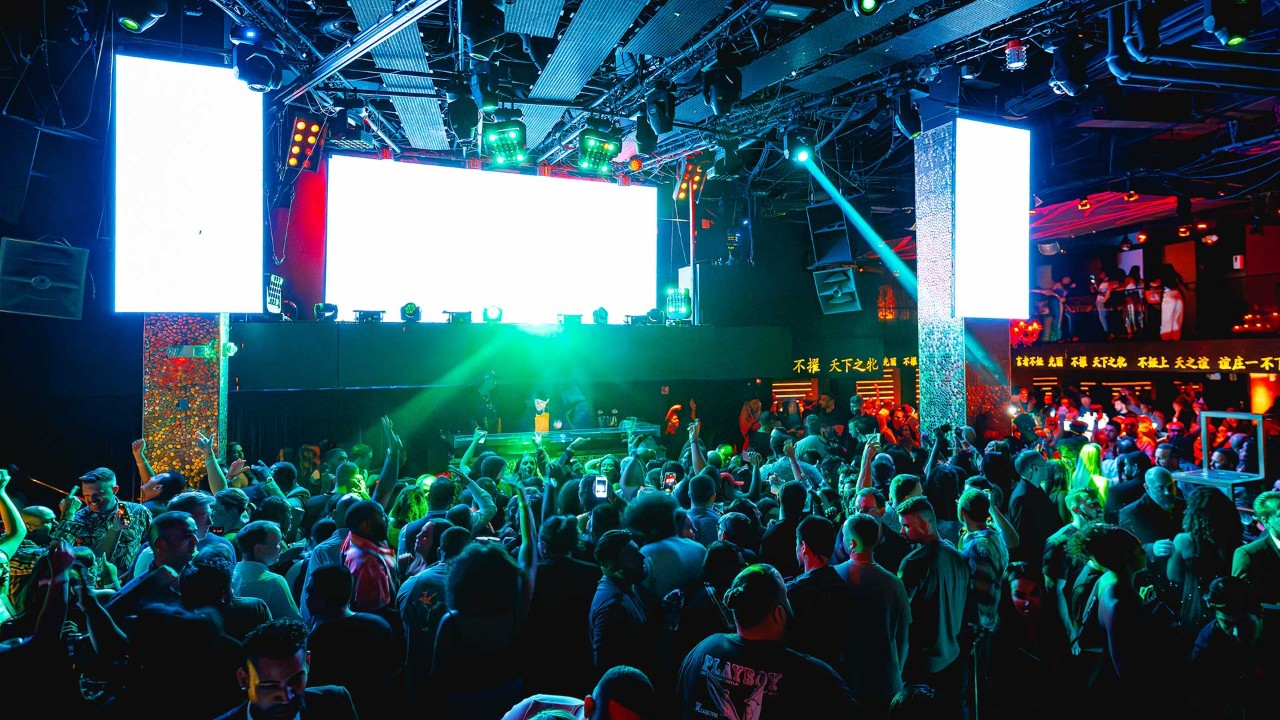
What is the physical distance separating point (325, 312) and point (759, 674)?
827cm

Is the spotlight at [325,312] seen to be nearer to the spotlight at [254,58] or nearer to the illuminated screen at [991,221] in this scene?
the spotlight at [254,58]

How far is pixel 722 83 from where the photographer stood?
254 inches

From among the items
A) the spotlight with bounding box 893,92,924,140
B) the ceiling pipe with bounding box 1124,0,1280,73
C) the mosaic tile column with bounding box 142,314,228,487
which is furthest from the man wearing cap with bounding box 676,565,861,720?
the mosaic tile column with bounding box 142,314,228,487

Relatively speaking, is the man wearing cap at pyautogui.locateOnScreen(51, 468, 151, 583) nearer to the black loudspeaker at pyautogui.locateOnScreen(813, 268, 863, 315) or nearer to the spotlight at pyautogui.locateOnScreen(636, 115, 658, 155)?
the spotlight at pyautogui.locateOnScreen(636, 115, 658, 155)

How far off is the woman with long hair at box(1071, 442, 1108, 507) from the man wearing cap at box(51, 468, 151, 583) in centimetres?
610

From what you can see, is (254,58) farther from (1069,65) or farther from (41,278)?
(1069,65)

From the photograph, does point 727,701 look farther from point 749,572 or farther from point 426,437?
point 426,437

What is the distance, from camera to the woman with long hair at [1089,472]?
5.34 m

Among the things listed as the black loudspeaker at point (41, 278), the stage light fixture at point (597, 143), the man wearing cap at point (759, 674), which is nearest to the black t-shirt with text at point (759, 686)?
the man wearing cap at point (759, 674)

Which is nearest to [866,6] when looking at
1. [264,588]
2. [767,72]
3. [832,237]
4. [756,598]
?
[767,72]

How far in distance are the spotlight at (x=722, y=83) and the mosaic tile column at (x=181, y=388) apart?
16.8 ft

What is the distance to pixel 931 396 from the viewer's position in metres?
7.61

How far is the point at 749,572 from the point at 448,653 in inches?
44.8

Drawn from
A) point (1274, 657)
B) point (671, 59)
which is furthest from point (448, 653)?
point (671, 59)
